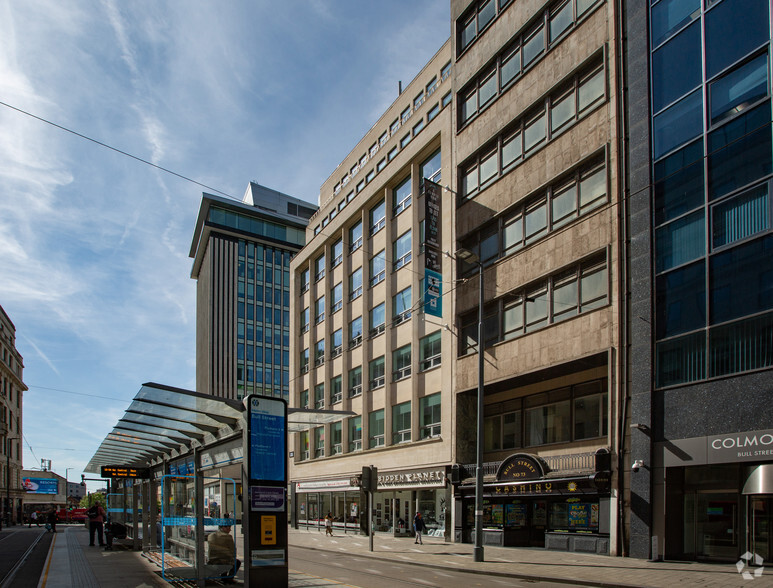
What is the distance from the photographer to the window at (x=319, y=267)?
1954 inches

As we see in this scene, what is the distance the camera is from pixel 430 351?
33469 millimetres

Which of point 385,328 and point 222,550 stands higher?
point 385,328

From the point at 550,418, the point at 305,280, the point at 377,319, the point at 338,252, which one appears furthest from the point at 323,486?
the point at 550,418

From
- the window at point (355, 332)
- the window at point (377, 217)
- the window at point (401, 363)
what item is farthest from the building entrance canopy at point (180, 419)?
the window at point (377, 217)

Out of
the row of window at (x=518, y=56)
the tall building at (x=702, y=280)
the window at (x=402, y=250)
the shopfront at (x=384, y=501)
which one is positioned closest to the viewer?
the tall building at (x=702, y=280)

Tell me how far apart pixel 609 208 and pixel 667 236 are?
8.65ft

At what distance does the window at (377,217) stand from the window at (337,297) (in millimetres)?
5140

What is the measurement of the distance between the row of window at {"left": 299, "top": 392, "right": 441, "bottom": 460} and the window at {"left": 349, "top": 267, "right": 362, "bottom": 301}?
764cm

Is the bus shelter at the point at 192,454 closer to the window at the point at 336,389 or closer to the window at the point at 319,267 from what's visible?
the window at the point at 336,389

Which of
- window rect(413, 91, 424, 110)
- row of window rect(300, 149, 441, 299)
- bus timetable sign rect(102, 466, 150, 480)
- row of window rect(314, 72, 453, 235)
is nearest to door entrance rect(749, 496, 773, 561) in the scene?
bus timetable sign rect(102, 466, 150, 480)

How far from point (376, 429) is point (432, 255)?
1192 centimetres

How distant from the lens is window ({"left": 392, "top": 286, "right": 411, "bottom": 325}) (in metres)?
35.8

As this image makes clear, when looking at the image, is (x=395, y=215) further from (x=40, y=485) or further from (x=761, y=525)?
(x=40, y=485)

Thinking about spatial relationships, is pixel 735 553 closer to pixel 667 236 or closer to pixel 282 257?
pixel 667 236
